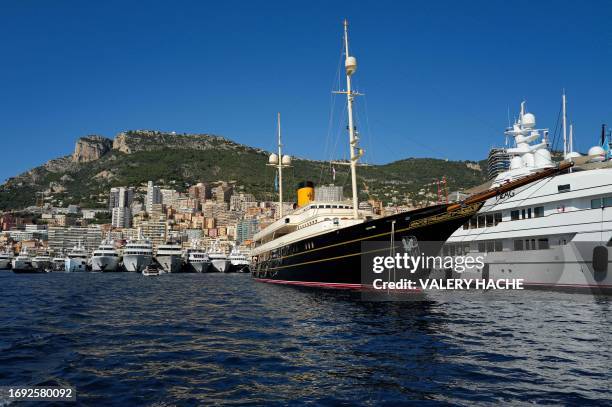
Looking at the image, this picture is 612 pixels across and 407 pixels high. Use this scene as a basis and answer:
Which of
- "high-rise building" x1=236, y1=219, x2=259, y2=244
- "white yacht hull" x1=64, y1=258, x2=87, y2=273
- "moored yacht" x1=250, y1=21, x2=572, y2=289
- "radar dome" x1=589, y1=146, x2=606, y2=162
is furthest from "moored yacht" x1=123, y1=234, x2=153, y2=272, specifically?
"radar dome" x1=589, y1=146, x2=606, y2=162

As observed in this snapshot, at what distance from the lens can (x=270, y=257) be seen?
155 feet

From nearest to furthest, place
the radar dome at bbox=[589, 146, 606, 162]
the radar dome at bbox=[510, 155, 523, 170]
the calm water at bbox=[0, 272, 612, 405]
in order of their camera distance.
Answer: the calm water at bbox=[0, 272, 612, 405], the radar dome at bbox=[589, 146, 606, 162], the radar dome at bbox=[510, 155, 523, 170]

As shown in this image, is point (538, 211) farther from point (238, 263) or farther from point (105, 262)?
point (238, 263)

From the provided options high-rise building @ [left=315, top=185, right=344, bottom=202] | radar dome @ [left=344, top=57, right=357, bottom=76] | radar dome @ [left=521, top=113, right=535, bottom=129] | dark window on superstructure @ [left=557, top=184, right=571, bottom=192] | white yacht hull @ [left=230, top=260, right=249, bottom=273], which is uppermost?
radar dome @ [left=344, top=57, right=357, bottom=76]

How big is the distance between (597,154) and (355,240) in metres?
24.7

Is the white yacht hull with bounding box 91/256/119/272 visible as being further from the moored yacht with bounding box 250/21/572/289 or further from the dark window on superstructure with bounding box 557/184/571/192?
the dark window on superstructure with bounding box 557/184/571/192

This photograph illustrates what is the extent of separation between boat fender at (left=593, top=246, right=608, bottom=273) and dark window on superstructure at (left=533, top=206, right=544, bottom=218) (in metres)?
5.45

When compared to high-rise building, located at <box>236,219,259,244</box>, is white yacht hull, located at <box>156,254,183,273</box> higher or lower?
lower

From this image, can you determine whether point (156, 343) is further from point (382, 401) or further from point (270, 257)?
point (270, 257)

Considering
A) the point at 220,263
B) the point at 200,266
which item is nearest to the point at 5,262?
the point at 200,266

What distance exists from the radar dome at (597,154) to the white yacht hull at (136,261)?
Result: 100 meters

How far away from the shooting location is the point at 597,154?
38.9m

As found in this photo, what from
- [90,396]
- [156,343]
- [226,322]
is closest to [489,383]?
[90,396]

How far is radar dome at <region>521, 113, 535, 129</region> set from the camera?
139ft
